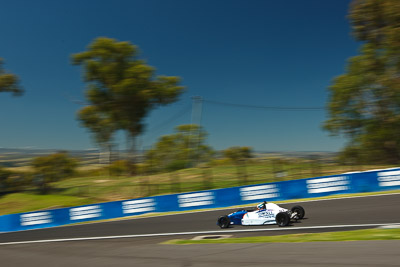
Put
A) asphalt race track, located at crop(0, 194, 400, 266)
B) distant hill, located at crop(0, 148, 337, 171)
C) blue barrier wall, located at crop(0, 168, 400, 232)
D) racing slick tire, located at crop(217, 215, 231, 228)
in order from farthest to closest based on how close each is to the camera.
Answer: distant hill, located at crop(0, 148, 337, 171)
blue barrier wall, located at crop(0, 168, 400, 232)
racing slick tire, located at crop(217, 215, 231, 228)
asphalt race track, located at crop(0, 194, 400, 266)

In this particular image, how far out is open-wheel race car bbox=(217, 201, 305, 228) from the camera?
11.7 meters

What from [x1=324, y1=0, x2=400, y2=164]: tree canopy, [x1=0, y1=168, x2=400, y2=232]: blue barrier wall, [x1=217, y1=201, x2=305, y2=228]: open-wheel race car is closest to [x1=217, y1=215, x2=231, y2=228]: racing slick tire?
[x1=217, y1=201, x2=305, y2=228]: open-wheel race car

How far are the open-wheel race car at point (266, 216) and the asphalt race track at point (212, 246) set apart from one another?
9.1 inches

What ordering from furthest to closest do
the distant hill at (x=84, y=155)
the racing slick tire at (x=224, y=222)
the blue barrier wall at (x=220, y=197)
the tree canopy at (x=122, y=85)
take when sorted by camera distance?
the tree canopy at (x=122, y=85) → the distant hill at (x=84, y=155) → the blue barrier wall at (x=220, y=197) → the racing slick tire at (x=224, y=222)

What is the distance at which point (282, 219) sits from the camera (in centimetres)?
1166

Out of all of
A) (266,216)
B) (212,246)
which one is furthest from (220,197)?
(212,246)

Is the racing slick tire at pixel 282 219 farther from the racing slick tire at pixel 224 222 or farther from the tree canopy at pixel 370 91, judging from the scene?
the tree canopy at pixel 370 91

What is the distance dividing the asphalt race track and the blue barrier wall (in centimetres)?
208

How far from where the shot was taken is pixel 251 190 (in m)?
19.5

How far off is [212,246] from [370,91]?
33.5 meters

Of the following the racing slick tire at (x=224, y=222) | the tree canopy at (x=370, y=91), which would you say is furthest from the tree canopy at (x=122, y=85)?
the racing slick tire at (x=224, y=222)

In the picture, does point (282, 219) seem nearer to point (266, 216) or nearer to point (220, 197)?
point (266, 216)

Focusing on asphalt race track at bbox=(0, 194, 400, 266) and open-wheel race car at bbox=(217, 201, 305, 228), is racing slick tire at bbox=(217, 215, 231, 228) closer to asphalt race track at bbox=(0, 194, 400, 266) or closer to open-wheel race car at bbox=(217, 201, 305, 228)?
open-wheel race car at bbox=(217, 201, 305, 228)

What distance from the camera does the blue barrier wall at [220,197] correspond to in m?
17.9
